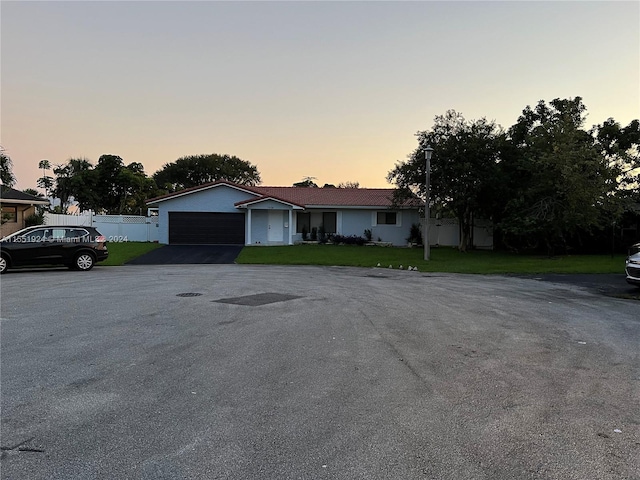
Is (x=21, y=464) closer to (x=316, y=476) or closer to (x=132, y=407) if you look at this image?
(x=132, y=407)

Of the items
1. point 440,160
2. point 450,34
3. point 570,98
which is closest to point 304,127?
point 440,160

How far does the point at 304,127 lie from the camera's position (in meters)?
26.4

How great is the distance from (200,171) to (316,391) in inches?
2460

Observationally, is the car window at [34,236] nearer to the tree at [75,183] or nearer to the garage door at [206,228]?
the garage door at [206,228]

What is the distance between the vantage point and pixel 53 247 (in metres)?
17.2

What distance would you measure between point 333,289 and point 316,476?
962 cm

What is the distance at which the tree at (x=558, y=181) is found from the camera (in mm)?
22562

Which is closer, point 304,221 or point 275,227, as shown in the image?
point 275,227

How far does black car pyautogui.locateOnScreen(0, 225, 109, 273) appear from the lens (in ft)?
54.9

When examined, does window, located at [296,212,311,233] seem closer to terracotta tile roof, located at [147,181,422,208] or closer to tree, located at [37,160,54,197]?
terracotta tile roof, located at [147,181,422,208]

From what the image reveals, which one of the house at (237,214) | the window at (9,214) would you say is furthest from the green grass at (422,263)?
the window at (9,214)

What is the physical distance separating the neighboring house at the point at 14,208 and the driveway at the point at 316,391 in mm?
21235

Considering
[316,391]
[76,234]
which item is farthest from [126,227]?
[316,391]

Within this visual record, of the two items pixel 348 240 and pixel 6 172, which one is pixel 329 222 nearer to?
pixel 348 240
